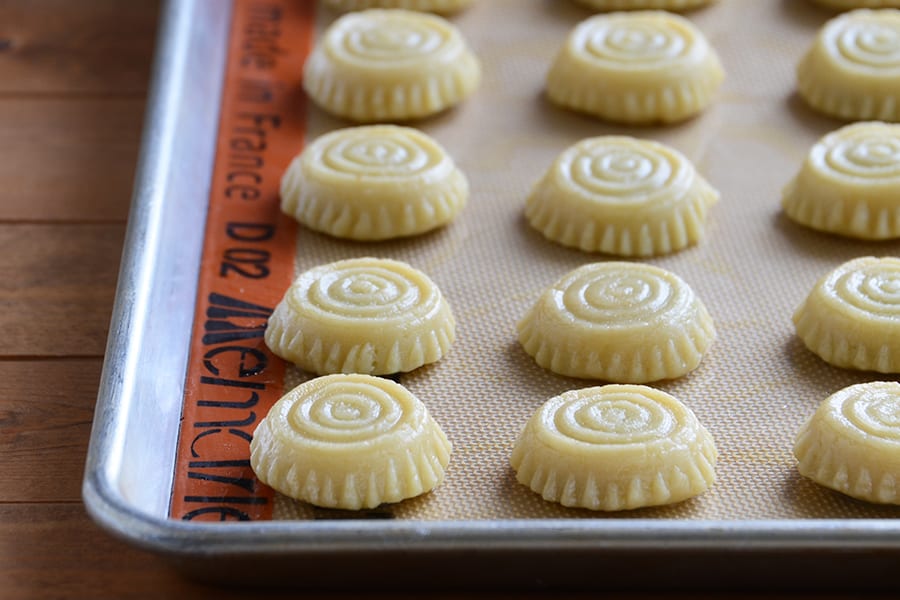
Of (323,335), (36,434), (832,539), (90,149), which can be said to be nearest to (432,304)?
(323,335)

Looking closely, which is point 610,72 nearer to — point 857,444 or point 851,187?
point 851,187

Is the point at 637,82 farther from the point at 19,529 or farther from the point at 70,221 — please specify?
the point at 19,529

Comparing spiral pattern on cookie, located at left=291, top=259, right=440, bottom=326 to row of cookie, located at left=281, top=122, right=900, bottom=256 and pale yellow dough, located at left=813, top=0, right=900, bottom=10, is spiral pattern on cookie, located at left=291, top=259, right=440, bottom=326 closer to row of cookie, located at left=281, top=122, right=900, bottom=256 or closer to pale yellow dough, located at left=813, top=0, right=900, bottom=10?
row of cookie, located at left=281, top=122, right=900, bottom=256

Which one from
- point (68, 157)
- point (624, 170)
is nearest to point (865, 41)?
point (624, 170)

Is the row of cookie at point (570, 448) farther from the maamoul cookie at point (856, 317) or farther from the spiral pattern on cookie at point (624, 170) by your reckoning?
the spiral pattern on cookie at point (624, 170)

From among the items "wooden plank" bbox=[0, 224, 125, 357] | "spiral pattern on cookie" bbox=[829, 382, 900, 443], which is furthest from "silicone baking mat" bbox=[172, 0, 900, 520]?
"wooden plank" bbox=[0, 224, 125, 357]

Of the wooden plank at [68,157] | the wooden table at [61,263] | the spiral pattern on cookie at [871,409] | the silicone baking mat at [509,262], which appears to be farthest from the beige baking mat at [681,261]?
the wooden plank at [68,157]
